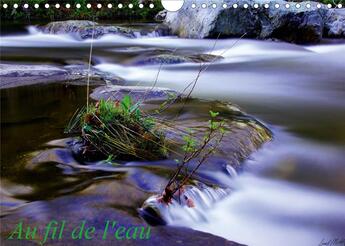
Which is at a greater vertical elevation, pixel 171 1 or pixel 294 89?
pixel 171 1

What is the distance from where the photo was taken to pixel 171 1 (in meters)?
12.8

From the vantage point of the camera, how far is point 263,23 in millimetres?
12414

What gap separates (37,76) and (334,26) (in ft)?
29.7

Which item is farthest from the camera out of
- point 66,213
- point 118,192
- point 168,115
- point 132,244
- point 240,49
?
point 240,49

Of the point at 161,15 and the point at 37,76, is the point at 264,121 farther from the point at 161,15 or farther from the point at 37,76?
the point at 161,15

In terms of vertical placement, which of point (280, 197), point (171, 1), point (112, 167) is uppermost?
point (171, 1)

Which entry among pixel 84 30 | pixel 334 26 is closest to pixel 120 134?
pixel 84 30

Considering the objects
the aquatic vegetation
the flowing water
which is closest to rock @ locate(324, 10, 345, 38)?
the flowing water

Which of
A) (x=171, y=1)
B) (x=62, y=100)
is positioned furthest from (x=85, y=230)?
(x=171, y=1)

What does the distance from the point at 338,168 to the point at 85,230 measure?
8.00ft

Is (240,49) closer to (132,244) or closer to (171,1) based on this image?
(171,1)

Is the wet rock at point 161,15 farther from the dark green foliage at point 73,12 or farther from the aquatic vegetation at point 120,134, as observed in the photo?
the aquatic vegetation at point 120,134

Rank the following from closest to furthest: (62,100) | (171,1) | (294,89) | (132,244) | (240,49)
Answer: (132,244), (62,100), (294,89), (240,49), (171,1)

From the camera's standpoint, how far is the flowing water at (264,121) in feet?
9.98
